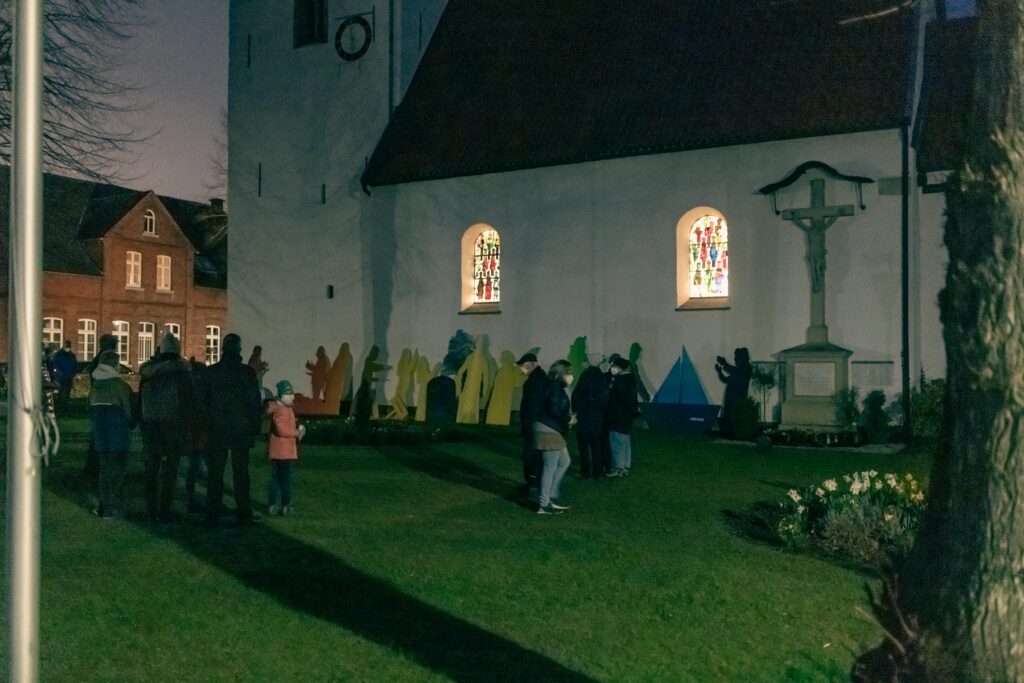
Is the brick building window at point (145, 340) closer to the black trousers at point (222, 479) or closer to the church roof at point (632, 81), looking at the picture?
the church roof at point (632, 81)

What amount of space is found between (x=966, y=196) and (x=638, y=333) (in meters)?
17.9

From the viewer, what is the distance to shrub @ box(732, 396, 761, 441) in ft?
62.8

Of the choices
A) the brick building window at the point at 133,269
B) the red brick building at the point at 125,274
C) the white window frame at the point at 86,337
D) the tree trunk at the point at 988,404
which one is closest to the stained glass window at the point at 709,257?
the tree trunk at the point at 988,404

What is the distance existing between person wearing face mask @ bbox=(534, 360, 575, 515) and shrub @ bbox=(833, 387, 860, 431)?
915cm

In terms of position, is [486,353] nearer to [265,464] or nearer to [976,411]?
[265,464]

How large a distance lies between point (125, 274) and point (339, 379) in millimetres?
24753


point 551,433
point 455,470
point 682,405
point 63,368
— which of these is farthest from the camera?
point 63,368

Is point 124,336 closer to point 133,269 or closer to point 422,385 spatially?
point 133,269

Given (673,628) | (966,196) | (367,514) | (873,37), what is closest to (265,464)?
(367,514)

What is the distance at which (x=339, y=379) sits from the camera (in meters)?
27.2

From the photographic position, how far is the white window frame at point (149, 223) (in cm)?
4947

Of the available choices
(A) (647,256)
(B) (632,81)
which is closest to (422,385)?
(A) (647,256)

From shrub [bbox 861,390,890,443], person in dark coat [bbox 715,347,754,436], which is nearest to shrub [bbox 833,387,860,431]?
shrub [bbox 861,390,890,443]

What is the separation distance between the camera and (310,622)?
692 centimetres
